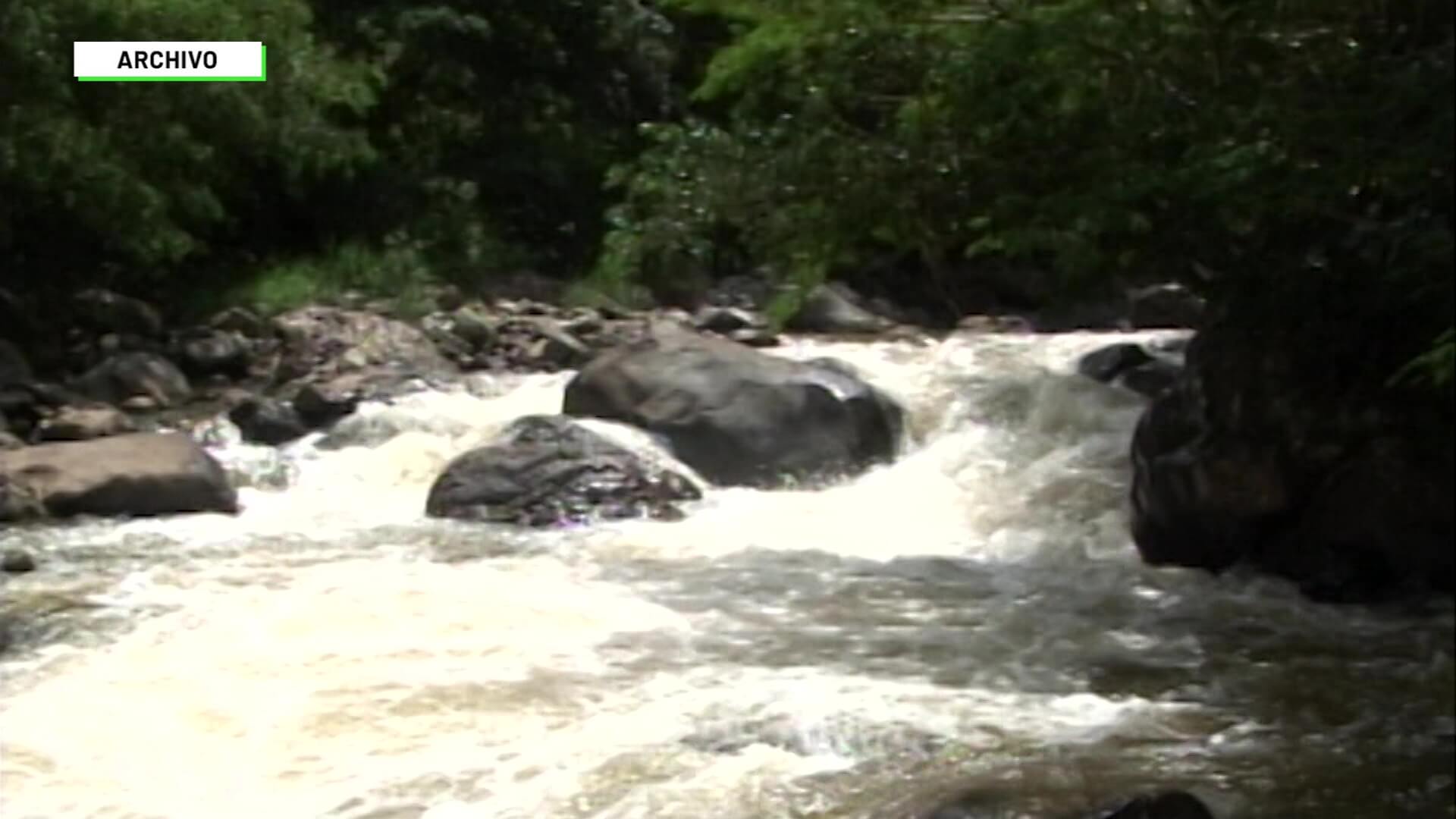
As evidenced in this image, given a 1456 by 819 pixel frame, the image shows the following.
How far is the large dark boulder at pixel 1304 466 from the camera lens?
7.22 metres

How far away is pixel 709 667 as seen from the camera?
21.1 ft

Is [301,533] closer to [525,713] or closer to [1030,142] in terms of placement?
[525,713]

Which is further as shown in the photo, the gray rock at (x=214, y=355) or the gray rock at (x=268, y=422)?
the gray rock at (x=214, y=355)

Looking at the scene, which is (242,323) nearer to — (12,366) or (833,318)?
(12,366)

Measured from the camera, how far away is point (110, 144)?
38.6 ft

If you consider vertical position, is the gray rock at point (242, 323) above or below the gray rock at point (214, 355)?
above

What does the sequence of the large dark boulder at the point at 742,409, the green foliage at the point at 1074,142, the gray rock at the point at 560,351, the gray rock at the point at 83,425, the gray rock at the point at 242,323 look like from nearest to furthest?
the green foliage at the point at 1074,142 → the large dark boulder at the point at 742,409 → the gray rock at the point at 83,425 → the gray rock at the point at 560,351 → the gray rock at the point at 242,323

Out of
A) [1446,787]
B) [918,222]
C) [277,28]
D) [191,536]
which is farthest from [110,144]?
[1446,787]

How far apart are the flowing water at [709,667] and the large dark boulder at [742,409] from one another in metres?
0.25

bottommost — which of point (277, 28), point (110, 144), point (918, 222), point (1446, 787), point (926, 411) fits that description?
point (1446, 787)

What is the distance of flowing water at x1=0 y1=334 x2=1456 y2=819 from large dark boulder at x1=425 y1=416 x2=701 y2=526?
0.51 feet

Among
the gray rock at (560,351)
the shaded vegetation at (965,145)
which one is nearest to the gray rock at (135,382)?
the shaded vegetation at (965,145)

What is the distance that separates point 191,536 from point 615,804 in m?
4.14

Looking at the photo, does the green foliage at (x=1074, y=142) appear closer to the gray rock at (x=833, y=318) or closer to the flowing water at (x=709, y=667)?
the flowing water at (x=709, y=667)
